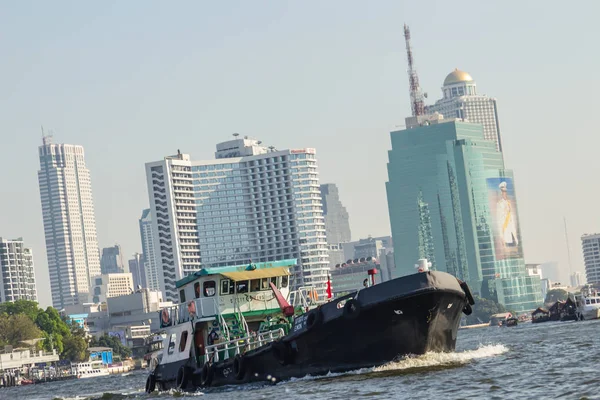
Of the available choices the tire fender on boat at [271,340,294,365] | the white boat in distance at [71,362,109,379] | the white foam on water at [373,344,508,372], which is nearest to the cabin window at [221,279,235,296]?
the tire fender on boat at [271,340,294,365]

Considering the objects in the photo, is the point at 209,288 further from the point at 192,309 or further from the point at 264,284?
the point at 264,284

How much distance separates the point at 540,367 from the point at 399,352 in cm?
621

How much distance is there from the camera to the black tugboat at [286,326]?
51.5m

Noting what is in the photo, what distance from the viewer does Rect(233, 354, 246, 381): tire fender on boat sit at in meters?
55.0

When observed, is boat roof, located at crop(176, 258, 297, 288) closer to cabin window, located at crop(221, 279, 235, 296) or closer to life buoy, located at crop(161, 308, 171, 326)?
cabin window, located at crop(221, 279, 235, 296)

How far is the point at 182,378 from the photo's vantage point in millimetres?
59406

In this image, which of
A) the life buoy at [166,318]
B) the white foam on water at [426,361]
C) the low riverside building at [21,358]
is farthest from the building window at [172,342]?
the low riverside building at [21,358]

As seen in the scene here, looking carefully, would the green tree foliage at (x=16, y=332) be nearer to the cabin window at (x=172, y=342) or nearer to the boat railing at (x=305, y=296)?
the cabin window at (x=172, y=342)

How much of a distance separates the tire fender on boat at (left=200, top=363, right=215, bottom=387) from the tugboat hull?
417 cm

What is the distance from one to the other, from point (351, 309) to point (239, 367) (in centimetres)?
637

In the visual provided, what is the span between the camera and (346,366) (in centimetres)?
5244

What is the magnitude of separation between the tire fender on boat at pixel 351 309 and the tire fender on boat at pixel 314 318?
3.77ft

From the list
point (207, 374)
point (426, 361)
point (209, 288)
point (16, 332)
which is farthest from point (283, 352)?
point (16, 332)

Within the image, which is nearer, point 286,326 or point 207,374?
point 286,326
